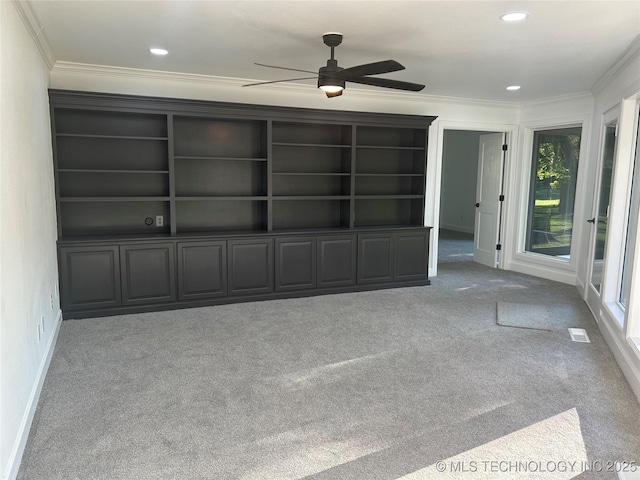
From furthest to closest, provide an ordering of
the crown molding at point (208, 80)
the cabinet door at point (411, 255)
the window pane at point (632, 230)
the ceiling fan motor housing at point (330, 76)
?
the cabinet door at point (411, 255)
the crown molding at point (208, 80)
the ceiling fan motor housing at point (330, 76)
the window pane at point (632, 230)

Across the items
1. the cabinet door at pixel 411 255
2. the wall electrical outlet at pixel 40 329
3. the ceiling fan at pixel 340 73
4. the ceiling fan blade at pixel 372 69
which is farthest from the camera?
the cabinet door at pixel 411 255

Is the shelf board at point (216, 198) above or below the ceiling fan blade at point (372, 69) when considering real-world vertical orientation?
below

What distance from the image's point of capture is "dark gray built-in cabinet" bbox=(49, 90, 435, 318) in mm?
4691

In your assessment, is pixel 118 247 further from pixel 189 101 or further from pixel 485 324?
pixel 485 324

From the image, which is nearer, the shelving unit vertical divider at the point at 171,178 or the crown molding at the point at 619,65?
the crown molding at the point at 619,65

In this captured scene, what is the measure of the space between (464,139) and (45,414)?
33.8 ft

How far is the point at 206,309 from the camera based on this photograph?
4949 millimetres

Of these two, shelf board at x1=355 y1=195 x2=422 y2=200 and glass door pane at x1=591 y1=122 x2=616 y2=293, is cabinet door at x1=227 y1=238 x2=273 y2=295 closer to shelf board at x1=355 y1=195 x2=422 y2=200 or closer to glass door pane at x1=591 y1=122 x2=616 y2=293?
shelf board at x1=355 y1=195 x2=422 y2=200

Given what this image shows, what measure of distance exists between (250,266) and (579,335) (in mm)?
3317

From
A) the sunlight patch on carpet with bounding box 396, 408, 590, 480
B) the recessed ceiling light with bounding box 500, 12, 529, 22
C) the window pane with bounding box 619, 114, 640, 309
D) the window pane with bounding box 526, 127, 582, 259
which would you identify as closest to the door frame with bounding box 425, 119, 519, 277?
the window pane with bounding box 526, 127, 582, 259

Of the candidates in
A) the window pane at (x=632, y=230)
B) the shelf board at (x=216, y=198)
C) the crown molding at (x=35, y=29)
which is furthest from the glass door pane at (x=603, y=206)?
the crown molding at (x=35, y=29)

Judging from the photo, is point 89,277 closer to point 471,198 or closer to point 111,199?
point 111,199

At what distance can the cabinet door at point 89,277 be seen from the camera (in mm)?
4492

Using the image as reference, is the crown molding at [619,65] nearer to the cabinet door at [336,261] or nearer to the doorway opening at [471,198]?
the doorway opening at [471,198]
